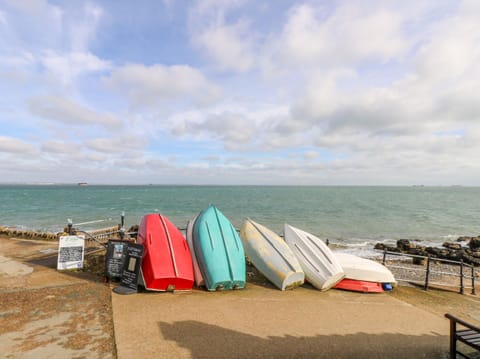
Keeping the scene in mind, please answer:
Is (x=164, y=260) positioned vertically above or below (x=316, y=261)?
above

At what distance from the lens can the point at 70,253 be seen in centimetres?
751

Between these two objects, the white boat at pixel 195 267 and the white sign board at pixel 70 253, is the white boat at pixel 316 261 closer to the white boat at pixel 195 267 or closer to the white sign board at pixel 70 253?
the white boat at pixel 195 267

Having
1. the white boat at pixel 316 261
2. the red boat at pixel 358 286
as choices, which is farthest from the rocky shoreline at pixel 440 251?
the white boat at pixel 316 261

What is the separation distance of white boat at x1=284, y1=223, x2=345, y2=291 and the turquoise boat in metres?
1.80

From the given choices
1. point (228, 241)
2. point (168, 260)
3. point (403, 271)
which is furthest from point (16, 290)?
point (403, 271)

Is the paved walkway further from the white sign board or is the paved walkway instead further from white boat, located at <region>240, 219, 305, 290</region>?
the white sign board

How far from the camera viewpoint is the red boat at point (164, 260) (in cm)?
614

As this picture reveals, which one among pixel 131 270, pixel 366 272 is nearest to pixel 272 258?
pixel 366 272

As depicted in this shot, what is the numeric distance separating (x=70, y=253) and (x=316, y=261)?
6.87 metres

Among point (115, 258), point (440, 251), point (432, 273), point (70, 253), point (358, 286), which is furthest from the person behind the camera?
point (440, 251)

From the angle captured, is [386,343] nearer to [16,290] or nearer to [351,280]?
[351,280]

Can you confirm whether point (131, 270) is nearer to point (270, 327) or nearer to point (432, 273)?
point (270, 327)

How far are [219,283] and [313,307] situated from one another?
7.18ft

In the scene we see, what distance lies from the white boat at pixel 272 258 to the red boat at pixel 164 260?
1.97m
